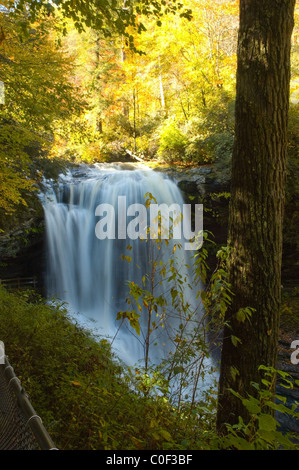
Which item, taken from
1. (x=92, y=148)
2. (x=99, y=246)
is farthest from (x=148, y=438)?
(x=92, y=148)

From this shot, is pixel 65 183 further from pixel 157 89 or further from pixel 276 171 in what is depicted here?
pixel 157 89

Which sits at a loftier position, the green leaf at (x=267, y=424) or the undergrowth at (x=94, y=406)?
the green leaf at (x=267, y=424)

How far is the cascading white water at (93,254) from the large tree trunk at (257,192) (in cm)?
646

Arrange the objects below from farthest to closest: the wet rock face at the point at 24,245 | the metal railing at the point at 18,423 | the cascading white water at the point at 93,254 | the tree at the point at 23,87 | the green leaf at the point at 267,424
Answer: the cascading white water at the point at 93,254, the wet rock face at the point at 24,245, the tree at the point at 23,87, the metal railing at the point at 18,423, the green leaf at the point at 267,424

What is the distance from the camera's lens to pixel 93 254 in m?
10.5

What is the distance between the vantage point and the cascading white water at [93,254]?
9781 mm

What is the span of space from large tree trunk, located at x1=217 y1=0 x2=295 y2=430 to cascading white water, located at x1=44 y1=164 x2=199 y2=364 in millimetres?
6463

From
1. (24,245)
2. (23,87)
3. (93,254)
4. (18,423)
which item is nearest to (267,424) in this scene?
(18,423)

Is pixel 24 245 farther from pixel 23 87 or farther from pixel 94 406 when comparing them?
pixel 94 406

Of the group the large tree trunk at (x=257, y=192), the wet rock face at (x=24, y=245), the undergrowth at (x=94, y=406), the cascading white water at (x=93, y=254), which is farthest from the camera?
the cascading white water at (x=93, y=254)

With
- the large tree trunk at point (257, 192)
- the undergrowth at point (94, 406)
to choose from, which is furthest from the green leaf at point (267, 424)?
the large tree trunk at point (257, 192)

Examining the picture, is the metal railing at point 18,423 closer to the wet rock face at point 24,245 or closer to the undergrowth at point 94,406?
the undergrowth at point 94,406

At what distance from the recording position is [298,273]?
38.4 ft
